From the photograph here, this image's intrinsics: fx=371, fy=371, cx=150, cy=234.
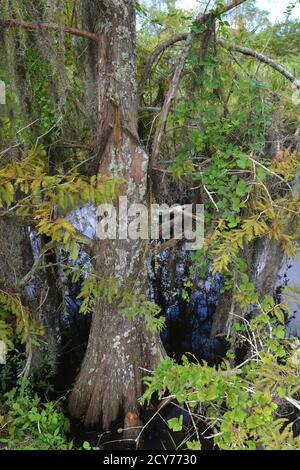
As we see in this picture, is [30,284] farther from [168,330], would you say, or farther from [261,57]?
[261,57]

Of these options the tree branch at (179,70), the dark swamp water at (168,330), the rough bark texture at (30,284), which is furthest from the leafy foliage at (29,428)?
the tree branch at (179,70)

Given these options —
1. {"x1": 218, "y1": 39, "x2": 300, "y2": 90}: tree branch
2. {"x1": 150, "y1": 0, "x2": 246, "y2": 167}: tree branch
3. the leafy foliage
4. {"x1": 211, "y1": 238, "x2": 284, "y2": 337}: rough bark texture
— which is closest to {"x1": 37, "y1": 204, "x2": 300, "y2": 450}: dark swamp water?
the leafy foliage

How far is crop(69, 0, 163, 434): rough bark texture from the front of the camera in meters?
2.61

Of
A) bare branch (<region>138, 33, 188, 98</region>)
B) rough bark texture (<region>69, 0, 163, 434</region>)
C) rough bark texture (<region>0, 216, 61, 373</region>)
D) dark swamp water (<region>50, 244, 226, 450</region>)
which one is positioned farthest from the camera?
dark swamp water (<region>50, 244, 226, 450</region>)

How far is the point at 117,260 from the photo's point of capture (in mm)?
2977

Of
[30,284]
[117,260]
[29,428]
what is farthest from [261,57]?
[29,428]

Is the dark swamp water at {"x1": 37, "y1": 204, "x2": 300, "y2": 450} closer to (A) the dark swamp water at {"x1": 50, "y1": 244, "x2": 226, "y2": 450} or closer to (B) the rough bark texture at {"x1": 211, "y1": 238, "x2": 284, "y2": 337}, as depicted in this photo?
(A) the dark swamp water at {"x1": 50, "y1": 244, "x2": 226, "y2": 450}

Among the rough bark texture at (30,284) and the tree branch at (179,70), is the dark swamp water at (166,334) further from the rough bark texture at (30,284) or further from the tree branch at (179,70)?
the tree branch at (179,70)

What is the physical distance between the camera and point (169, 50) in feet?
11.9
